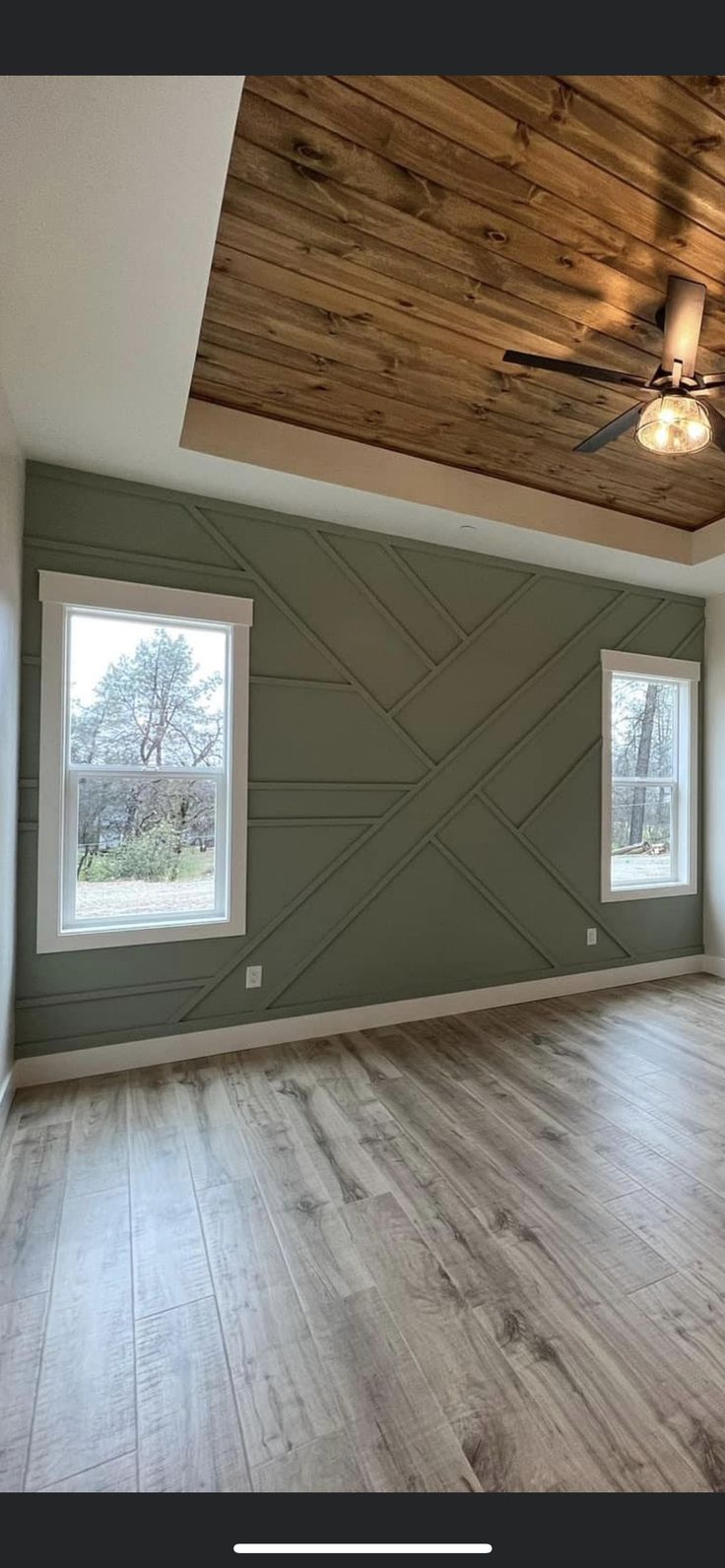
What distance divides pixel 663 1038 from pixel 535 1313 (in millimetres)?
2140

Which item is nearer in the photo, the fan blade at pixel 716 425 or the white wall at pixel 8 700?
the fan blade at pixel 716 425

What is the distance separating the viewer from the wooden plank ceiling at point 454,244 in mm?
1547

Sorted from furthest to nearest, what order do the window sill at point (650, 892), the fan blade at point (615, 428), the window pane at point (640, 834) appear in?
1. the window pane at point (640, 834)
2. the window sill at point (650, 892)
3. the fan blade at point (615, 428)

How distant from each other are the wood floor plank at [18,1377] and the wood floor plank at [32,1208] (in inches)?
2.3

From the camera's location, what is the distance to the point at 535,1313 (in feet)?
5.19

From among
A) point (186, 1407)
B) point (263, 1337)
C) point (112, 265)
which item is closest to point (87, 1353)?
point (186, 1407)

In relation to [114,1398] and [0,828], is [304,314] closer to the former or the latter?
[0,828]

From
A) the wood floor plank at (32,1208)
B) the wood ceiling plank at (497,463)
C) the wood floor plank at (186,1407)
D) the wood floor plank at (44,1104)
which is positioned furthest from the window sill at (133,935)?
the wood ceiling plank at (497,463)

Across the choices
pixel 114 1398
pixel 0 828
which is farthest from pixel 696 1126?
pixel 0 828

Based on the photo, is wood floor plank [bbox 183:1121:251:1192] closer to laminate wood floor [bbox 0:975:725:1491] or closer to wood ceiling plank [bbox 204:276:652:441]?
laminate wood floor [bbox 0:975:725:1491]

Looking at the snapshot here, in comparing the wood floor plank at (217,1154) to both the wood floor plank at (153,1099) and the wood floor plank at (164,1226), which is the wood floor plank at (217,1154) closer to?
the wood floor plank at (164,1226)

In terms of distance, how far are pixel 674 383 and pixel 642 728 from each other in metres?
2.93

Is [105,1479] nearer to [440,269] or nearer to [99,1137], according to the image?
[99,1137]

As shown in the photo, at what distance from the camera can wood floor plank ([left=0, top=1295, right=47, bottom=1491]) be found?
1.23 meters
